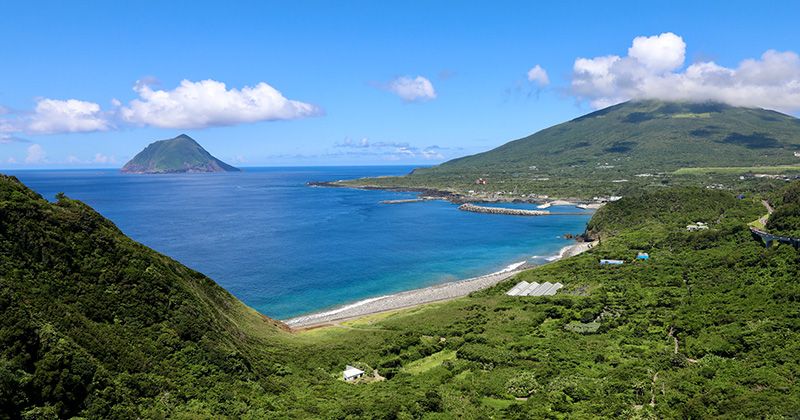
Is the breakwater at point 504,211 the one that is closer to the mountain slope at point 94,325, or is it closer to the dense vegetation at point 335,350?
the dense vegetation at point 335,350

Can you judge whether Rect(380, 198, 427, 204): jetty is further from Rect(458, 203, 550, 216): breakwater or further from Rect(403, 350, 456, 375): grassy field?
Rect(403, 350, 456, 375): grassy field

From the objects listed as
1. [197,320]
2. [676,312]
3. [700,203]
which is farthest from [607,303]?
[700,203]

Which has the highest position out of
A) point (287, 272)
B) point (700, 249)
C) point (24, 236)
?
point (24, 236)

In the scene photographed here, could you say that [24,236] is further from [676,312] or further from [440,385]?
[676,312]

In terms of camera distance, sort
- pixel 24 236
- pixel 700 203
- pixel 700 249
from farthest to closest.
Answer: pixel 700 203 → pixel 700 249 → pixel 24 236

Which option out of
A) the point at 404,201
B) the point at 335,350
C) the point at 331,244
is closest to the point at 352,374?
the point at 335,350

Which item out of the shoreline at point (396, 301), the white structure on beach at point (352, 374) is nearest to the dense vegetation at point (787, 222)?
the shoreline at point (396, 301)
